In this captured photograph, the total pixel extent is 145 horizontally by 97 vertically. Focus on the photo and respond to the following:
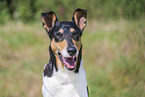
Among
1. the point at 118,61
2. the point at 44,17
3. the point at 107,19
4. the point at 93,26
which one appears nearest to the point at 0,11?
the point at 93,26

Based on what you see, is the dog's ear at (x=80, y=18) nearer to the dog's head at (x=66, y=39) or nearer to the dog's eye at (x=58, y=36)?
the dog's head at (x=66, y=39)

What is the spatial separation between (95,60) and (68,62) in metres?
4.33

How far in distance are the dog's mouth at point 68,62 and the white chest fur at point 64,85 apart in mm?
146

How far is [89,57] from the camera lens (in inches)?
244

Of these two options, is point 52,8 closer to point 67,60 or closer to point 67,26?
point 67,26

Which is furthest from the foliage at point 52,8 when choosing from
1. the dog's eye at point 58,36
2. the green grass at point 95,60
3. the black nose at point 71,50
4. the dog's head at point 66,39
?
the black nose at point 71,50

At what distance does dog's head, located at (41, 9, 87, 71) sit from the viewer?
1.90m

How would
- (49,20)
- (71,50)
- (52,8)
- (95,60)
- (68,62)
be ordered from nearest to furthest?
(71,50) → (68,62) → (49,20) → (95,60) → (52,8)

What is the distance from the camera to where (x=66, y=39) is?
1954 millimetres

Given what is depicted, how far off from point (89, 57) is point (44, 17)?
4.27m

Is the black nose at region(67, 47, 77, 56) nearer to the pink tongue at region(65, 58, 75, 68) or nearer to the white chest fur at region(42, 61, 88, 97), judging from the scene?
the pink tongue at region(65, 58, 75, 68)

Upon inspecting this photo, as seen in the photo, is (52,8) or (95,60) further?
(52,8)

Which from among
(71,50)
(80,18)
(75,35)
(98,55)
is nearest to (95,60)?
(98,55)

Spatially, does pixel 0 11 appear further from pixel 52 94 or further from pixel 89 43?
pixel 52 94
